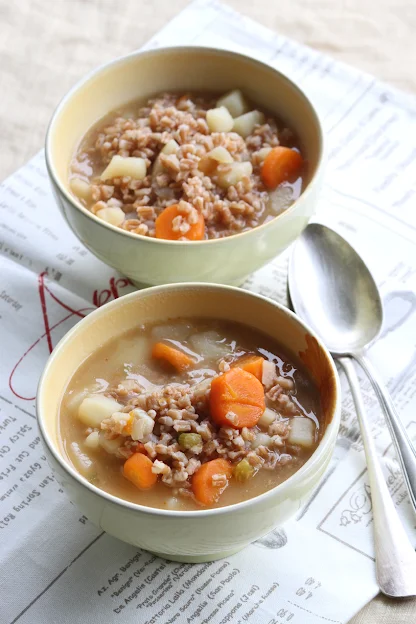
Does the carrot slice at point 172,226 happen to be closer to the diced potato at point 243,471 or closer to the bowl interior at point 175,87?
the bowl interior at point 175,87

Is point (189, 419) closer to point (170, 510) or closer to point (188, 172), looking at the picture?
point (170, 510)

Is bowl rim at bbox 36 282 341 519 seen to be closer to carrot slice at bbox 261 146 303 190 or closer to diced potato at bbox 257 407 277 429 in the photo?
diced potato at bbox 257 407 277 429

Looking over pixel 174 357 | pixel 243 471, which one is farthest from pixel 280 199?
pixel 243 471

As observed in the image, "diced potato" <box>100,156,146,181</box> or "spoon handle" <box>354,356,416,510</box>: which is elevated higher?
"spoon handle" <box>354,356,416,510</box>

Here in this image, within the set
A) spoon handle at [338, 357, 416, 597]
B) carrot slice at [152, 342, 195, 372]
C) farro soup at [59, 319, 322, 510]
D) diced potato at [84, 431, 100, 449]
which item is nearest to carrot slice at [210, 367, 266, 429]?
farro soup at [59, 319, 322, 510]

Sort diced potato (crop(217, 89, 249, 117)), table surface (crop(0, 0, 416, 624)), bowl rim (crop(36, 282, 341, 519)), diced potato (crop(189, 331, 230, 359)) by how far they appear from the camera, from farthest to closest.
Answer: table surface (crop(0, 0, 416, 624)) → diced potato (crop(217, 89, 249, 117)) → diced potato (crop(189, 331, 230, 359)) → bowl rim (crop(36, 282, 341, 519))

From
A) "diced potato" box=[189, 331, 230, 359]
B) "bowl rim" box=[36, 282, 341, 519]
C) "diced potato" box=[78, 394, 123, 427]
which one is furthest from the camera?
"diced potato" box=[189, 331, 230, 359]

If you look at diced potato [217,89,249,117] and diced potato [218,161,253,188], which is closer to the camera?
diced potato [218,161,253,188]

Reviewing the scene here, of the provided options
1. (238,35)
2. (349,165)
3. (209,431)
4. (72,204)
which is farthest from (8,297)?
(238,35)
